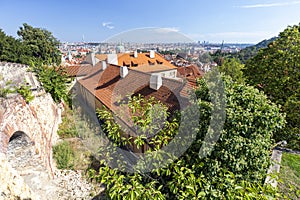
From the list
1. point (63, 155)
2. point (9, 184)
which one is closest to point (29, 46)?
point (63, 155)

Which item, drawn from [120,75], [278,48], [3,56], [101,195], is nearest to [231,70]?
[278,48]

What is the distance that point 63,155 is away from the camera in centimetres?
703

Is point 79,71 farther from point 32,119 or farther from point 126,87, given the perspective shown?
point 32,119

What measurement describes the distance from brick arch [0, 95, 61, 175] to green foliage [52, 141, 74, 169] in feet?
1.33

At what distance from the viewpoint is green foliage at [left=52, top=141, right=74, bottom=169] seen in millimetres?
6693

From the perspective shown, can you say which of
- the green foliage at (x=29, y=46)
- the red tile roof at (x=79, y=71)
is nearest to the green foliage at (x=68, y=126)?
the red tile roof at (x=79, y=71)

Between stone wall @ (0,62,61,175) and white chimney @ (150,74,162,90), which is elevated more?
white chimney @ (150,74,162,90)

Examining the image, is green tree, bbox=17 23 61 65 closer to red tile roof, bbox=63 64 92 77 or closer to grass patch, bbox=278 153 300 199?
red tile roof, bbox=63 64 92 77

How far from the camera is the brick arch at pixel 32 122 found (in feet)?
13.6

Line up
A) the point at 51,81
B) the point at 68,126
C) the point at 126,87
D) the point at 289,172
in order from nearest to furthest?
the point at 289,172 → the point at 51,81 → the point at 68,126 → the point at 126,87

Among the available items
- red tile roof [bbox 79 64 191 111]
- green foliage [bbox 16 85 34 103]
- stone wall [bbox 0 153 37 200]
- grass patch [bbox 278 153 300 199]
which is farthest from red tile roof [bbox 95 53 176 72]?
stone wall [bbox 0 153 37 200]

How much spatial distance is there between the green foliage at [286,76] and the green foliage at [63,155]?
28.2ft

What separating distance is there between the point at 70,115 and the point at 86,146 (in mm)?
3887

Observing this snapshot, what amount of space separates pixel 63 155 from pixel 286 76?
9.70 meters
